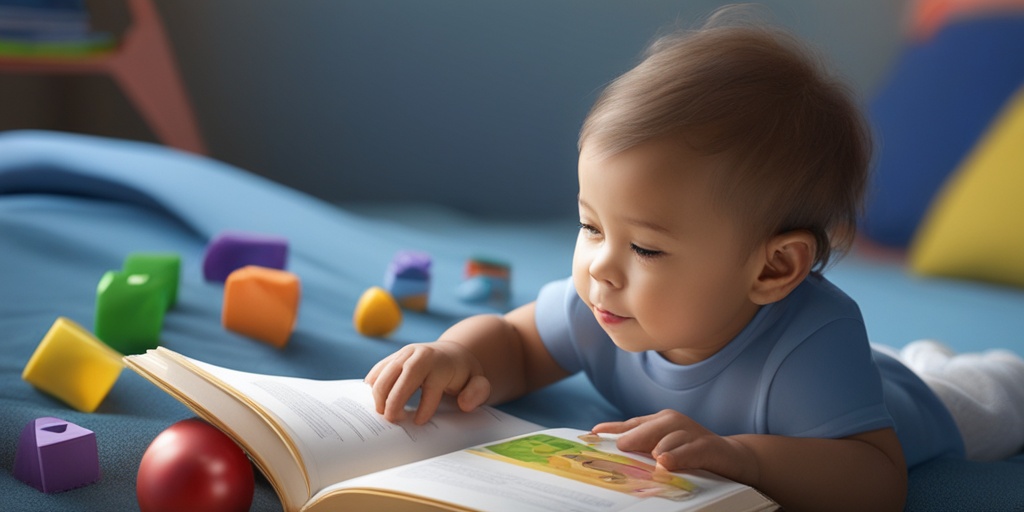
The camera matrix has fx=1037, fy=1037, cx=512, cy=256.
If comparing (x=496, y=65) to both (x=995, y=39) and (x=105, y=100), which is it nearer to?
(x=105, y=100)

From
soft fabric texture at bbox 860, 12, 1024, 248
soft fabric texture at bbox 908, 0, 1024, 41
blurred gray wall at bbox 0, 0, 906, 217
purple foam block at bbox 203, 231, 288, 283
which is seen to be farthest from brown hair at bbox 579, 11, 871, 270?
blurred gray wall at bbox 0, 0, 906, 217

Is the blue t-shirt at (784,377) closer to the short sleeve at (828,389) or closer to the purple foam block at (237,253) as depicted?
the short sleeve at (828,389)

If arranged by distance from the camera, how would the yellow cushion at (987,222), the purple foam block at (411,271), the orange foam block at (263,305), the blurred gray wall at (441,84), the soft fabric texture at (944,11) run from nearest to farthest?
the orange foam block at (263,305) < the purple foam block at (411,271) < the yellow cushion at (987,222) < the soft fabric texture at (944,11) < the blurred gray wall at (441,84)

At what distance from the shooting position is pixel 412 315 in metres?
1.41

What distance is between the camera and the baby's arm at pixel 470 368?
0.85m

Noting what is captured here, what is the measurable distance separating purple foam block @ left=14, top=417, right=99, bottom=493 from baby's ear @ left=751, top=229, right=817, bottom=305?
1.78ft

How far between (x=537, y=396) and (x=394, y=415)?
0.32m

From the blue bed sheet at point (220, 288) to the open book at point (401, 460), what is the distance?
8cm

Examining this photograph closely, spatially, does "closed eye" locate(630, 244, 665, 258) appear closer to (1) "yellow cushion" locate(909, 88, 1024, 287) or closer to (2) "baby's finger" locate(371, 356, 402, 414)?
(2) "baby's finger" locate(371, 356, 402, 414)

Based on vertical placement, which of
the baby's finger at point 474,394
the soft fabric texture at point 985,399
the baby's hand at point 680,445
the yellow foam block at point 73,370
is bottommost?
the yellow foam block at point 73,370

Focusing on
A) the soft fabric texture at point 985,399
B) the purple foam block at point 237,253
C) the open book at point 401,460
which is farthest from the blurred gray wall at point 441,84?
the open book at point 401,460

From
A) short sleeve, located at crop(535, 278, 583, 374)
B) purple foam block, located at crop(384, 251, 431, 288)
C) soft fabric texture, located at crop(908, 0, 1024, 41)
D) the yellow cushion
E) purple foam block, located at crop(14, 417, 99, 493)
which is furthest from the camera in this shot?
soft fabric texture, located at crop(908, 0, 1024, 41)

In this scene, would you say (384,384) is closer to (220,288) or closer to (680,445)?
(680,445)

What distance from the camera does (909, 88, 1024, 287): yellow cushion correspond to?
1.99 metres
